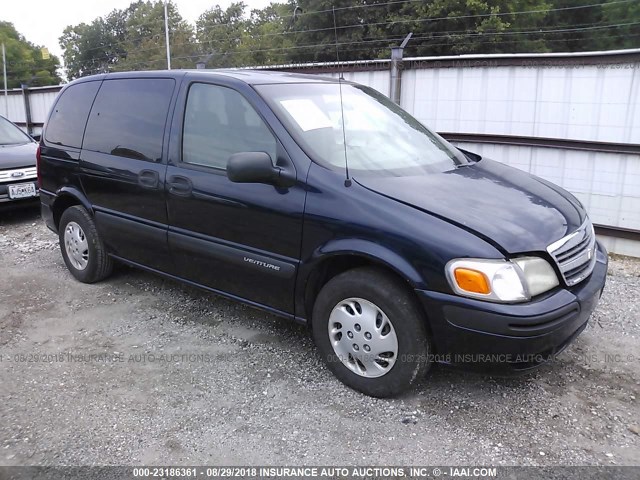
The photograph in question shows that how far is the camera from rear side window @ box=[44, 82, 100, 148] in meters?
4.68

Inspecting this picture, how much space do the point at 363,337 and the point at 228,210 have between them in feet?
3.91

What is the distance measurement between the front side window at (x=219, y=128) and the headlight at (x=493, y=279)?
1.32 meters

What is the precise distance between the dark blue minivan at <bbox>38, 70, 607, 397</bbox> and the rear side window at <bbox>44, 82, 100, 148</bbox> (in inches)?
10.2

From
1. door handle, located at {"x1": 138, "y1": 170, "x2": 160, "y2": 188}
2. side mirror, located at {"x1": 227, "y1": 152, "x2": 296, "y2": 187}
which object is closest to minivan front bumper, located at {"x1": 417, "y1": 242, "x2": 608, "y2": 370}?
side mirror, located at {"x1": 227, "y1": 152, "x2": 296, "y2": 187}

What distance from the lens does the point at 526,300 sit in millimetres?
2676

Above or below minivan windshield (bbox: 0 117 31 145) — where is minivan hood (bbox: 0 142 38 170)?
below

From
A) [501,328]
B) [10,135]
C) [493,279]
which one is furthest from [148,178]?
[10,135]

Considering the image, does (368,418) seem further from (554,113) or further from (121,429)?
(554,113)

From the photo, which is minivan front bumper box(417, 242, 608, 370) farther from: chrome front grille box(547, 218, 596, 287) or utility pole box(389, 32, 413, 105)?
utility pole box(389, 32, 413, 105)

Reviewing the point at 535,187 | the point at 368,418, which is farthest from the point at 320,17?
the point at 368,418

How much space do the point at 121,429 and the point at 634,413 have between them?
9.00 feet

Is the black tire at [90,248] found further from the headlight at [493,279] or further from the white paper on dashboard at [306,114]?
the headlight at [493,279]

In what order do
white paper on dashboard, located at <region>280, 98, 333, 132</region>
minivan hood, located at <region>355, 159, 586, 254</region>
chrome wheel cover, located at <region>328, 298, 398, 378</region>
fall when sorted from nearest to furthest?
1. minivan hood, located at <region>355, 159, 586, 254</region>
2. chrome wheel cover, located at <region>328, 298, 398, 378</region>
3. white paper on dashboard, located at <region>280, 98, 333, 132</region>

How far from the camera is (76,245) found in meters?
4.89
